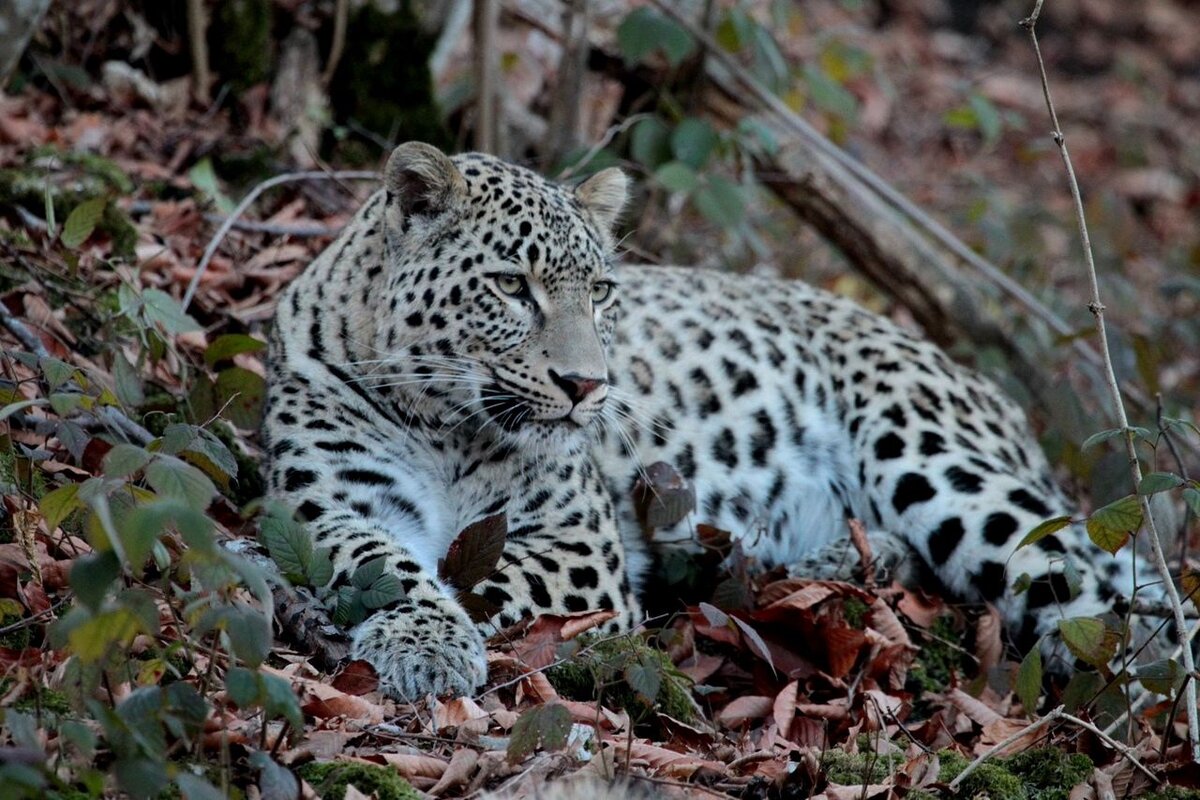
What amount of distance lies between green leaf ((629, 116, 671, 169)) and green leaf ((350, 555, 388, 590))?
4.79 m

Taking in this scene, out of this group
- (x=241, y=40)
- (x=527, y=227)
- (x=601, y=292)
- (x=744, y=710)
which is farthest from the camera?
(x=241, y=40)

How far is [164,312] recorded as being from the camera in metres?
5.84

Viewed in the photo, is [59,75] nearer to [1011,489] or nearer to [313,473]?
[313,473]

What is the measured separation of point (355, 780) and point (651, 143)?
19.5 ft

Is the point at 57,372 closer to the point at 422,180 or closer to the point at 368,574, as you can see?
the point at 368,574

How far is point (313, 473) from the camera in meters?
5.88

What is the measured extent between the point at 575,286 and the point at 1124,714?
8.91ft

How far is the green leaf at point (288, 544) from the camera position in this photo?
449 cm

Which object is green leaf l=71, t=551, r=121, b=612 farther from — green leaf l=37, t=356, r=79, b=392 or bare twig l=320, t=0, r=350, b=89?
bare twig l=320, t=0, r=350, b=89

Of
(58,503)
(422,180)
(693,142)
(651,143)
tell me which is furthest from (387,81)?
(58,503)

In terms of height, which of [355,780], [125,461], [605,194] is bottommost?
[355,780]

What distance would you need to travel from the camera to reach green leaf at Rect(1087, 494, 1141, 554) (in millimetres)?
4641

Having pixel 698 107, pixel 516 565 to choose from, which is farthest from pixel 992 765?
pixel 698 107

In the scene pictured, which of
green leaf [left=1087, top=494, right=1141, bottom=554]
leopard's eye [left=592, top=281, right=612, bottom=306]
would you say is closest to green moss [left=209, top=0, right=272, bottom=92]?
leopard's eye [left=592, top=281, right=612, bottom=306]
